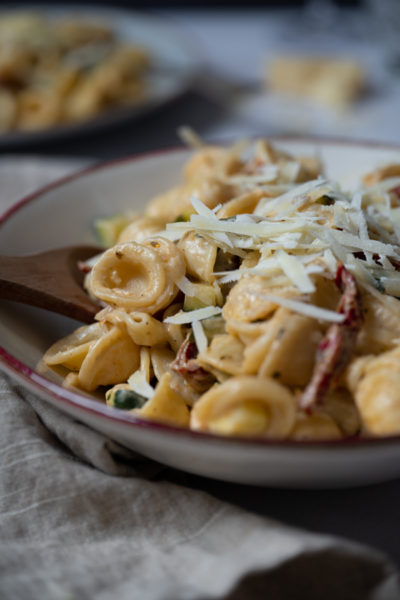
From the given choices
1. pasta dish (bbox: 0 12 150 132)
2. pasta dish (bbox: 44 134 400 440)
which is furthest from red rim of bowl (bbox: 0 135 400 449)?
pasta dish (bbox: 0 12 150 132)

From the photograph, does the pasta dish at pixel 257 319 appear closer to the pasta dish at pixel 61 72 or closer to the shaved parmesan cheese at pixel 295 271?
the shaved parmesan cheese at pixel 295 271

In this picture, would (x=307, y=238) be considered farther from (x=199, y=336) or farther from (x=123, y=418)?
(x=123, y=418)

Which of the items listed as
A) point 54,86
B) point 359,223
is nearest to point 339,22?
point 54,86

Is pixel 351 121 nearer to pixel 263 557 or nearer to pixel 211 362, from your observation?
pixel 211 362

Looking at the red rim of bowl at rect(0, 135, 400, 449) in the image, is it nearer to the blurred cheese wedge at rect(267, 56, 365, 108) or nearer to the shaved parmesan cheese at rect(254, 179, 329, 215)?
the shaved parmesan cheese at rect(254, 179, 329, 215)

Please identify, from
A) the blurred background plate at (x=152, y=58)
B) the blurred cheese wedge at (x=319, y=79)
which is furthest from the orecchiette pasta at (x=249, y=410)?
the blurred cheese wedge at (x=319, y=79)
